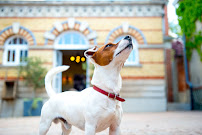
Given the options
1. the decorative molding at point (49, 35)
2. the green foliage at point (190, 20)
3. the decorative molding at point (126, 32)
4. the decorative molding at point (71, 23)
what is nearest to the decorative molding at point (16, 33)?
the decorative molding at point (49, 35)

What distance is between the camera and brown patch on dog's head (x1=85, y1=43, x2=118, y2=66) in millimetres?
1931

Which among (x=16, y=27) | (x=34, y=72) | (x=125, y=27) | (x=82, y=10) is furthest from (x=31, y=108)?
(x=125, y=27)

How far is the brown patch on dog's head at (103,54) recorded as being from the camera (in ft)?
6.33

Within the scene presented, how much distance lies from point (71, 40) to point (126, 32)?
3068 millimetres

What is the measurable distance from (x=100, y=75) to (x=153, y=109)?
8525 mm

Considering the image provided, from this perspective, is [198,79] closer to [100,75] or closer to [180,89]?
[180,89]

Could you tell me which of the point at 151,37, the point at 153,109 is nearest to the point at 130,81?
the point at 153,109

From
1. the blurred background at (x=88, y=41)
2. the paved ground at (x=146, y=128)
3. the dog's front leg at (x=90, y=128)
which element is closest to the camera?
the dog's front leg at (x=90, y=128)

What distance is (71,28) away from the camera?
33.5 feet

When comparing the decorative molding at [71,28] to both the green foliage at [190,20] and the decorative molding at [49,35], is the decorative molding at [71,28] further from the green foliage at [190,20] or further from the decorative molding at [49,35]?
the green foliage at [190,20]

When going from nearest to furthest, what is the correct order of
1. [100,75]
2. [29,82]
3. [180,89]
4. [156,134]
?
[100,75]
[156,134]
[29,82]
[180,89]

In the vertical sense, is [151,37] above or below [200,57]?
above

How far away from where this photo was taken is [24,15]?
10312 mm

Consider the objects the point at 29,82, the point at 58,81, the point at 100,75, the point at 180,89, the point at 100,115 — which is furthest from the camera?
the point at 180,89
